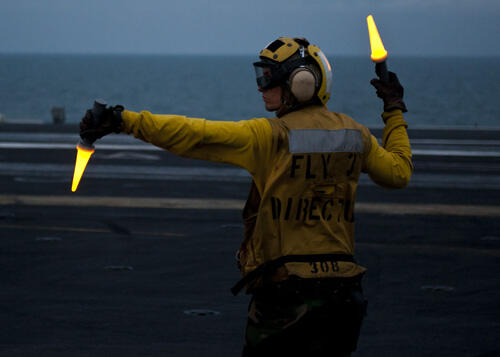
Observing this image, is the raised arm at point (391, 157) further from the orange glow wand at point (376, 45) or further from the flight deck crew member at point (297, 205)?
the orange glow wand at point (376, 45)

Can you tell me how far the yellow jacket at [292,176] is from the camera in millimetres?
3393

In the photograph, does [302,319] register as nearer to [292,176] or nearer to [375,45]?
[292,176]

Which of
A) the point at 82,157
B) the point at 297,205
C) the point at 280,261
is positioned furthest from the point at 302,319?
the point at 82,157

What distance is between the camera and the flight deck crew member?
11.4 ft

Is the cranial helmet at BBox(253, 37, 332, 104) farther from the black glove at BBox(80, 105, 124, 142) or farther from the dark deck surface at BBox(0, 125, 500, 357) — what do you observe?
the dark deck surface at BBox(0, 125, 500, 357)

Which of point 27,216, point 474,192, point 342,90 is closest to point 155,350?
point 27,216

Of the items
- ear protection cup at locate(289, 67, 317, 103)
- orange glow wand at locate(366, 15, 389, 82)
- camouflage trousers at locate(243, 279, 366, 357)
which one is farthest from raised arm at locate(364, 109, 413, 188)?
camouflage trousers at locate(243, 279, 366, 357)

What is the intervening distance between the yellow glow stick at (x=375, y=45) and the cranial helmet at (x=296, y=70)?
28 centimetres

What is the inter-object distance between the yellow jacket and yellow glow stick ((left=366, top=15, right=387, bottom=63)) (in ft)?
1.18

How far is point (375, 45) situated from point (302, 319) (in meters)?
1.22

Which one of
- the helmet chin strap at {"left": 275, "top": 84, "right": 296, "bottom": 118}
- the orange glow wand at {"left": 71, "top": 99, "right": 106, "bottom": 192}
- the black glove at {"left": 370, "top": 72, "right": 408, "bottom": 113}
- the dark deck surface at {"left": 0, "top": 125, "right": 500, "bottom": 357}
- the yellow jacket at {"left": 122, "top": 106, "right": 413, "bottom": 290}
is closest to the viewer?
the orange glow wand at {"left": 71, "top": 99, "right": 106, "bottom": 192}

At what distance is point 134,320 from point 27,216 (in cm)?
503

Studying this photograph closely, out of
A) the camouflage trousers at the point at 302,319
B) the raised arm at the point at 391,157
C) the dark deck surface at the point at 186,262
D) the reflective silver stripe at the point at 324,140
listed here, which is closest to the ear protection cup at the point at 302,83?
the reflective silver stripe at the point at 324,140

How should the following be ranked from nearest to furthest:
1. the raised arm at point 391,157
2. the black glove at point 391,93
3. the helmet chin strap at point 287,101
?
the helmet chin strap at point 287,101, the raised arm at point 391,157, the black glove at point 391,93
